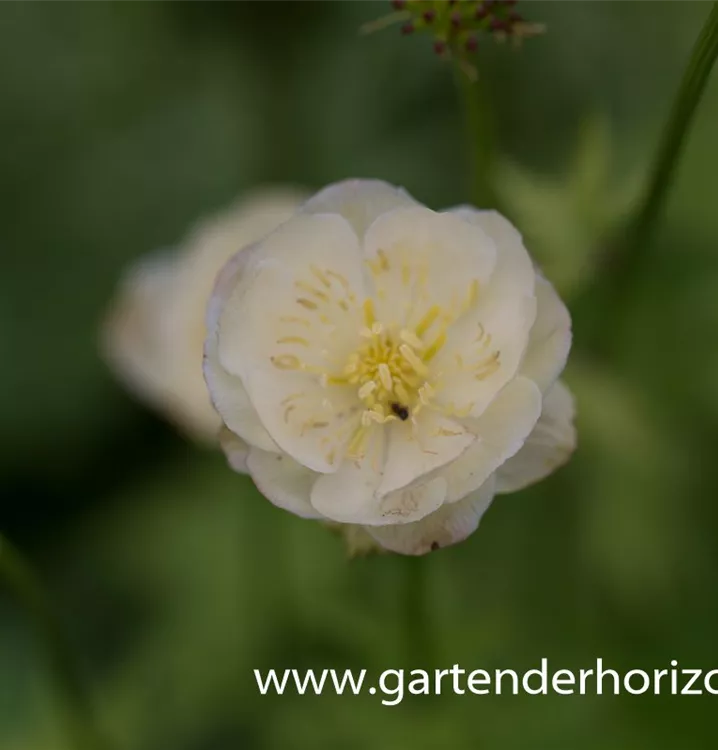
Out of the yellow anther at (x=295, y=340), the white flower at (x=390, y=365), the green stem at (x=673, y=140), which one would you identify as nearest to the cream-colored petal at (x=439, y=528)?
the white flower at (x=390, y=365)

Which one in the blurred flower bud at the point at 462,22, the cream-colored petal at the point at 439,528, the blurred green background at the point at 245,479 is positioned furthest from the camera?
the blurred green background at the point at 245,479

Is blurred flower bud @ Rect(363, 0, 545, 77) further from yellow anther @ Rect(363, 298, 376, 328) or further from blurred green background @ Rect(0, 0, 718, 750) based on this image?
blurred green background @ Rect(0, 0, 718, 750)

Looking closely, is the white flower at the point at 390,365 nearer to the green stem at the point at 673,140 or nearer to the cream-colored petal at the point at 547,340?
the cream-colored petal at the point at 547,340

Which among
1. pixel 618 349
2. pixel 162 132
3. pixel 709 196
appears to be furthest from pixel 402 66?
pixel 618 349

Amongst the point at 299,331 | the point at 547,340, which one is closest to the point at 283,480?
the point at 299,331

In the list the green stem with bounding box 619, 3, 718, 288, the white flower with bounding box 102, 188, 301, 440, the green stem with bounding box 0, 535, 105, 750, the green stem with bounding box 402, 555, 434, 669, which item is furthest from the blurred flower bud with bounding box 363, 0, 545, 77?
the green stem with bounding box 0, 535, 105, 750

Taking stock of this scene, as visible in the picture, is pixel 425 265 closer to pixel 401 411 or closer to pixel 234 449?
pixel 401 411
